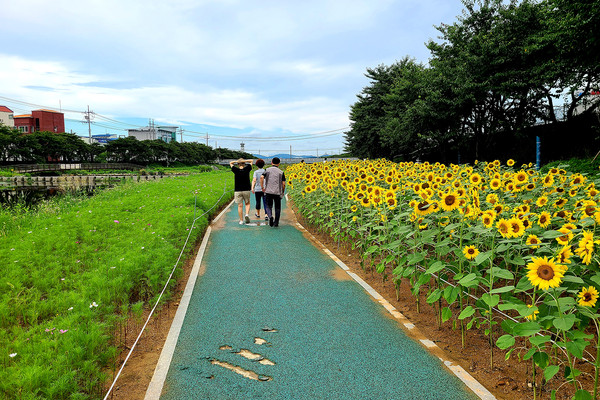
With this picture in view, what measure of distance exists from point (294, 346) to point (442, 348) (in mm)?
1407

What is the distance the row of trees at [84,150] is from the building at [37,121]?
15866mm

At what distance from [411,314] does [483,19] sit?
21.9m

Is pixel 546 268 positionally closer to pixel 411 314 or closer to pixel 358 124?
pixel 411 314

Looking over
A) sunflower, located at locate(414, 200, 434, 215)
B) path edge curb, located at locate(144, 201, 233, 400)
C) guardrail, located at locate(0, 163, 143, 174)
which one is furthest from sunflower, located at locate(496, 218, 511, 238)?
guardrail, located at locate(0, 163, 143, 174)

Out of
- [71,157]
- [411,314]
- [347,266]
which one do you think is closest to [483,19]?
[347,266]

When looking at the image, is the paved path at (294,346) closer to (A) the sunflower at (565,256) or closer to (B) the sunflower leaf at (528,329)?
(B) the sunflower leaf at (528,329)

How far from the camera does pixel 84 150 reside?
211 ft

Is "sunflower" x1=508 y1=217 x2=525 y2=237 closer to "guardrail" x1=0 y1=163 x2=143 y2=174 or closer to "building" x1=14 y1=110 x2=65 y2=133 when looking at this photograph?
A: "guardrail" x1=0 y1=163 x2=143 y2=174

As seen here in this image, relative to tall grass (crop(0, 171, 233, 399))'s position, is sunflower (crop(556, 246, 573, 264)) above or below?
above

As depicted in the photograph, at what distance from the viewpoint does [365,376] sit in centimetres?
329

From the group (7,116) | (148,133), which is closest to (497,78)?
(7,116)

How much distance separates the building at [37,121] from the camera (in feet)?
262

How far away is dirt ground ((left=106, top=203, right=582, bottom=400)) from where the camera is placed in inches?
122

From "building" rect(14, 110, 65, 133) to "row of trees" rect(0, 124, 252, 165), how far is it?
52.1ft
